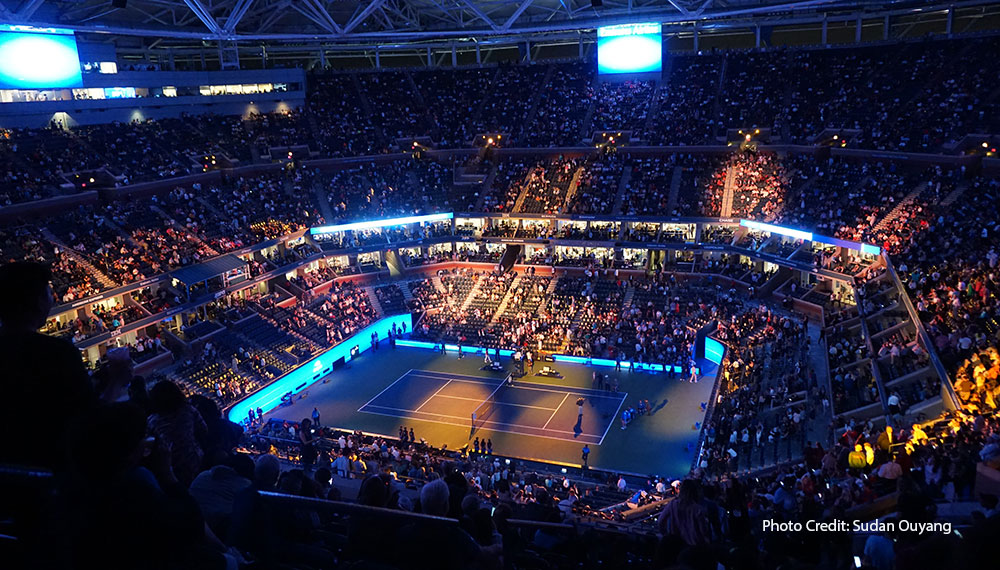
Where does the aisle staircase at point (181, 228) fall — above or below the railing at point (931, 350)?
above

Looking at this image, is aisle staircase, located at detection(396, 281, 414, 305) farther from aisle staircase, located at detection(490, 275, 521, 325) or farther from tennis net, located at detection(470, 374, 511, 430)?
tennis net, located at detection(470, 374, 511, 430)

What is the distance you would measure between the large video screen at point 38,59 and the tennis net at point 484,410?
32710 mm

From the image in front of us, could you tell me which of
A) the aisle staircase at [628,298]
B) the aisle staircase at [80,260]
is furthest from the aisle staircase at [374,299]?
the aisle staircase at [80,260]

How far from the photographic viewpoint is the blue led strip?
33.3 metres

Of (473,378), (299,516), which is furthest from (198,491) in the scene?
(473,378)

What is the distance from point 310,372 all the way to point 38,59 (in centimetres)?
2589

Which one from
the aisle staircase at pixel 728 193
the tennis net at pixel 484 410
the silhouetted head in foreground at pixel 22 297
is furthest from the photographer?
the aisle staircase at pixel 728 193

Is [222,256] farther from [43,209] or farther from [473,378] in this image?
[473,378]

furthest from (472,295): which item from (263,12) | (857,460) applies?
(857,460)

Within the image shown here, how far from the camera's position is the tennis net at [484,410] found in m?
32.2

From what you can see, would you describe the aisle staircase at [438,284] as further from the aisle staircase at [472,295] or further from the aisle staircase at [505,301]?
the aisle staircase at [505,301]

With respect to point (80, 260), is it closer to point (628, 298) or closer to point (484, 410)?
point (484, 410)

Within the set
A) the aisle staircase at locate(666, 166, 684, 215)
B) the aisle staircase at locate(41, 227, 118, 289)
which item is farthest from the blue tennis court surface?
the aisle staircase at locate(666, 166, 684, 215)

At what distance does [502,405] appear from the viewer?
3409 cm
